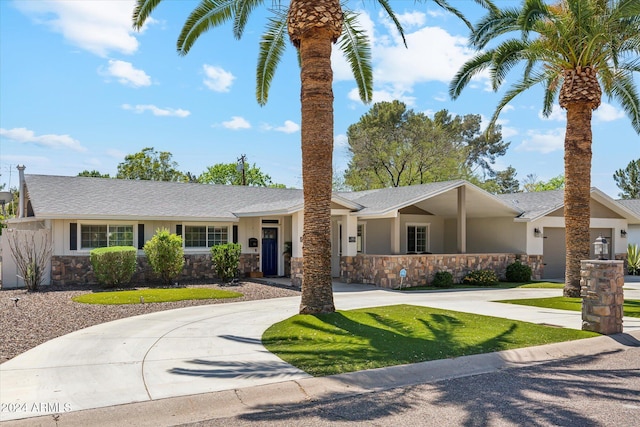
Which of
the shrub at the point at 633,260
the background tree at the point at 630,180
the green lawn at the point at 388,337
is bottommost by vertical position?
the green lawn at the point at 388,337

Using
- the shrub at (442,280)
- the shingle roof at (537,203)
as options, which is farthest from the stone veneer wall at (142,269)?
the shingle roof at (537,203)

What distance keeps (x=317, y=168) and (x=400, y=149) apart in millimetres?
30277

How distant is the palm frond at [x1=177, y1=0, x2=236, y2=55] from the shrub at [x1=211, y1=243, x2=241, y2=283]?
728 centimetres

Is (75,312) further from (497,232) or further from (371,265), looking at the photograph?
(497,232)

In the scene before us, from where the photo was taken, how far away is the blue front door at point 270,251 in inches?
875

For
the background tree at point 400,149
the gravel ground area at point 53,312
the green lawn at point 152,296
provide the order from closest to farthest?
the gravel ground area at point 53,312 → the green lawn at point 152,296 → the background tree at point 400,149

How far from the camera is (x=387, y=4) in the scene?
1348 cm

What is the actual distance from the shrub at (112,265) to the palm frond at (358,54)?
9.48m

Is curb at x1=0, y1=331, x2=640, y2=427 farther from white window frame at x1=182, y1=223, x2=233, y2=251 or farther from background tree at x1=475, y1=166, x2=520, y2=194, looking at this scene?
background tree at x1=475, y1=166, x2=520, y2=194

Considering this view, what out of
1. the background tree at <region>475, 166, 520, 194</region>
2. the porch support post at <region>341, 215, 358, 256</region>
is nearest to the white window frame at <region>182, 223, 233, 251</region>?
the porch support post at <region>341, 215, 358, 256</region>

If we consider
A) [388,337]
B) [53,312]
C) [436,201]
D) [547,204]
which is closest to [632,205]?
[547,204]

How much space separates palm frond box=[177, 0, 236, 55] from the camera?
45.2 feet

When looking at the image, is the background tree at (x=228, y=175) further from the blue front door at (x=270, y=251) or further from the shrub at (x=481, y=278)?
the shrub at (x=481, y=278)

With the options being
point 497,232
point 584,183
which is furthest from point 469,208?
point 584,183
